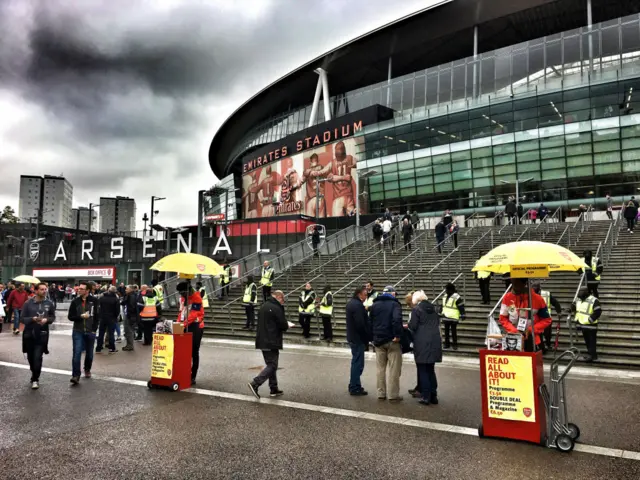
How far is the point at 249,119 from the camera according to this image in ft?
239

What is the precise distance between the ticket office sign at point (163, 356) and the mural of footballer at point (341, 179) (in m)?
37.0

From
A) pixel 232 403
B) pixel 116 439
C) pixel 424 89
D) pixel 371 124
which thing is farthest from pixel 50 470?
pixel 424 89

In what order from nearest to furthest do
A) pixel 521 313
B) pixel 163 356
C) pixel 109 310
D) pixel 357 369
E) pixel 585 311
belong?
pixel 521 313
pixel 357 369
pixel 163 356
pixel 585 311
pixel 109 310

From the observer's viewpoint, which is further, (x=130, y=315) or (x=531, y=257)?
(x=130, y=315)

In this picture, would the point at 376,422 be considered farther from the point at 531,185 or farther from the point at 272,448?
the point at 531,185

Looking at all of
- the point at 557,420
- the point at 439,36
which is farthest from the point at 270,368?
the point at 439,36

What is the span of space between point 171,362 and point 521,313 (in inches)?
220

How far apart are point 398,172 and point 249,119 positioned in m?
38.0

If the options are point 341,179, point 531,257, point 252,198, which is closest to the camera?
point 531,257

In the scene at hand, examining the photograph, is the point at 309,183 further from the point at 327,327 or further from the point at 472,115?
the point at 327,327

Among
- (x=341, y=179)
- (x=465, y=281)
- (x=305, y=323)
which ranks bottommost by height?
(x=305, y=323)

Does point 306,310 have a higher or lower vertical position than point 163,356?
higher

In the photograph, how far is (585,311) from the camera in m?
10.2

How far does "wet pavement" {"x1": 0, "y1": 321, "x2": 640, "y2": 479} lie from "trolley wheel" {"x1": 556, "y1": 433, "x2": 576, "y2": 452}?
0.32 ft
